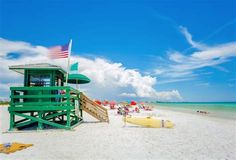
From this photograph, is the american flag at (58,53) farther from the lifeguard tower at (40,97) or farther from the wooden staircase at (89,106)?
the wooden staircase at (89,106)

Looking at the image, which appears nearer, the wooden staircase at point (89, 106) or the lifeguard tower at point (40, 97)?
the lifeguard tower at point (40, 97)

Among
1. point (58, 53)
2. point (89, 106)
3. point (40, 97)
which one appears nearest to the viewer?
point (40, 97)

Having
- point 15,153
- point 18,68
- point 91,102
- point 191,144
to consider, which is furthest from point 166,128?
point 18,68

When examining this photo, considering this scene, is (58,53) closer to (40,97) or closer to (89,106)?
(40,97)

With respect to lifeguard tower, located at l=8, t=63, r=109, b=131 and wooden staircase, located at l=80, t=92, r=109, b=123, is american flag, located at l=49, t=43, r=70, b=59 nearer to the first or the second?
lifeguard tower, located at l=8, t=63, r=109, b=131

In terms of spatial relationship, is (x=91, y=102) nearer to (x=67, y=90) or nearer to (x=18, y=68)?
(x=67, y=90)

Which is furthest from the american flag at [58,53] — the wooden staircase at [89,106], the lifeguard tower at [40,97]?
the wooden staircase at [89,106]

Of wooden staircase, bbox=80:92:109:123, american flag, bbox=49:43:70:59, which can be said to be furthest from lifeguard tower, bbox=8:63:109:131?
american flag, bbox=49:43:70:59

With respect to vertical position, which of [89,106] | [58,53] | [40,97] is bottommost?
[89,106]

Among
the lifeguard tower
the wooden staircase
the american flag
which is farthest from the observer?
the wooden staircase

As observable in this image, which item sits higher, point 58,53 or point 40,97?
point 58,53

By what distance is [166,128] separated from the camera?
35.1 ft

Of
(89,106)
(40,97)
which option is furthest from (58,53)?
(89,106)

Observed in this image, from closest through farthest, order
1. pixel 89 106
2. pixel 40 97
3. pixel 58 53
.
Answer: pixel 40 97 → pixel 58 53 → pixel 89 106
